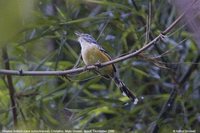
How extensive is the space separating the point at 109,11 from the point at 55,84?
1.73 feet

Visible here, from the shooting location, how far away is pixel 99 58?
154 cm

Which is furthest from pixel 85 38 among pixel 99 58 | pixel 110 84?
pixel 110 84

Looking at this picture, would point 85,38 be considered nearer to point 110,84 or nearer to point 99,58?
point 99,58

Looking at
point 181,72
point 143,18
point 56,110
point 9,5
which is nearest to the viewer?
point 9,5

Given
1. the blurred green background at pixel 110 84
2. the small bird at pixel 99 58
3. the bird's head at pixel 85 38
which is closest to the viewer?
the small bird at pixel 99 58

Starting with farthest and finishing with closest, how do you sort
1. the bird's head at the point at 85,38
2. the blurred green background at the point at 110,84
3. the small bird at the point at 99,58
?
1. the blurred green background at the point at 110,84
2. the bird's head at the point at 85,38
3. the small bird at the point at 99,58

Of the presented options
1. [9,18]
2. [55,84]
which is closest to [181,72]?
[55,84]

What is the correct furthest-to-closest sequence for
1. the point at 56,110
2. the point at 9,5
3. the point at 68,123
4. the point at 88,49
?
the point at 56,110
the point at 68,123
the point at 88,49
the point at 9,5

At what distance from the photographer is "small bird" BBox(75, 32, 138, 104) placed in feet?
4.90

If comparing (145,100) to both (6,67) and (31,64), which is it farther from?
(6,67)

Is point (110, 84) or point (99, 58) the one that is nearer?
point (99, 58)

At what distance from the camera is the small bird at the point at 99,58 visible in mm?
1494

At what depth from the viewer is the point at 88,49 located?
1.58 meters

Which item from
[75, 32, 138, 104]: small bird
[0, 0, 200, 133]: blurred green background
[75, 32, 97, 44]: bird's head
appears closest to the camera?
[75, 32, 138, 104]: small bird
